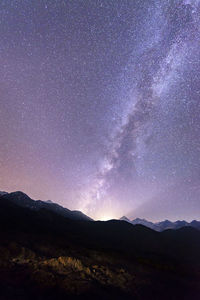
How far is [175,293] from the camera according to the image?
73.4 feet

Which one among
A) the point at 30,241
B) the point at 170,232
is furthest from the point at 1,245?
the point at 170,232

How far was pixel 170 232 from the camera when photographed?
8688 cm

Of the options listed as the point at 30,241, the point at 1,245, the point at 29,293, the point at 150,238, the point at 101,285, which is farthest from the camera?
the point at 150,238

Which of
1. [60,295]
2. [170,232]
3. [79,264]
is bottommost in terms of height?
[60,295]

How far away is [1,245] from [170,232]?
88.5 metres

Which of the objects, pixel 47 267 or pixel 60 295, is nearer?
pixel 60 295

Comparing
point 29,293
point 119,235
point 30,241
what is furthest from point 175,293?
point 119,235

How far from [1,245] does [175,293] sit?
28.1m

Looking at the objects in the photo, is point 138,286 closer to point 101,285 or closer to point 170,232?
point 101,285

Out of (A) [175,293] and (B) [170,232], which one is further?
(B) [170,232]

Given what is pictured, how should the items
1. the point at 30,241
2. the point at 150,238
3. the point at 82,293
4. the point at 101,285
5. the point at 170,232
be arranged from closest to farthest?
the point at 82,293 < the point at 101,285 < the point at 30,241 < the point at 150,238 < the point at 170,232

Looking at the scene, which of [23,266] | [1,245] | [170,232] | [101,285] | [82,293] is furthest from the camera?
[170,232]

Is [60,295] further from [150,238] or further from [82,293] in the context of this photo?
[150,238]

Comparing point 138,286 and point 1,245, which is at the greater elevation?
point 1,245
